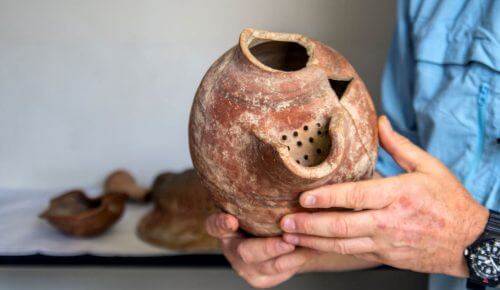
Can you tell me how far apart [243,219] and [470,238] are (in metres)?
0.42

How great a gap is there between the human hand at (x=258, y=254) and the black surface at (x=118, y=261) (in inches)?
26.3

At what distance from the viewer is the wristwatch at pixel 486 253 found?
105 centimetres

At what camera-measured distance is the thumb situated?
1.05 m

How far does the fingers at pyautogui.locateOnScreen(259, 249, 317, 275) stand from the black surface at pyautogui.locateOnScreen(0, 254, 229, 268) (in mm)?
747

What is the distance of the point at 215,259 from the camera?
1872 mm

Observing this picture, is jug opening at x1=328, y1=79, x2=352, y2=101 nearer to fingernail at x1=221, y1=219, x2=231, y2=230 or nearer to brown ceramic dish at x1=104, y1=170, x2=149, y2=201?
fingernail at x1=221, y1=219, x2=231, y2=230

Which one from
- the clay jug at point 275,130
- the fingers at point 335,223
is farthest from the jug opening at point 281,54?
the fingers at point 335,223

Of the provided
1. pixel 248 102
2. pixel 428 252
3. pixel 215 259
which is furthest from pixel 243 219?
pixel 215 259

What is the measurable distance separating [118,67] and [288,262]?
1375mm

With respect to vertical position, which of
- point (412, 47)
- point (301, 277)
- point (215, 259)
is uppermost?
point (412, 47)

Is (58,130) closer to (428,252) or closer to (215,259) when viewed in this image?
(215,259)

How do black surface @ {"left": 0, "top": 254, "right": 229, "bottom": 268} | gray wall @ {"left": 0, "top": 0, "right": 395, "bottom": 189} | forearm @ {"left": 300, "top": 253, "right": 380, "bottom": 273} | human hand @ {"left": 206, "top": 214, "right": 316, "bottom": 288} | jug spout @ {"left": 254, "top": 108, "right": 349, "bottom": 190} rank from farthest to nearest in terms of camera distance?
gray wall @ {"left": 0, "top": 0, "right": 395, "bottom": 189} → black surface @ {"left": 0, "top": 254, "right": 229, "bottom": 268} → forearm @ {"left": 300, "top": 253, "right": 380, "bottom": 273} → human hand @ {"left": 206, "top": 214, "right": 316, "bottom": 288} → jug spout @ {"left": 254, "top": 108, "right": 349, "bottom": 190}

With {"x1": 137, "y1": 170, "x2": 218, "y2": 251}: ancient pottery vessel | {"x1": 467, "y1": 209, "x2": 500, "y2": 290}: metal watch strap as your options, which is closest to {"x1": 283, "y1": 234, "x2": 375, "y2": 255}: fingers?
{"x1": 467, "y1": 209, "x2": 500, "y2": 290}: metal watch strap

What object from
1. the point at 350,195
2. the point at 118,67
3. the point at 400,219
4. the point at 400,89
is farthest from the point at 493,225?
the point at 118,67
